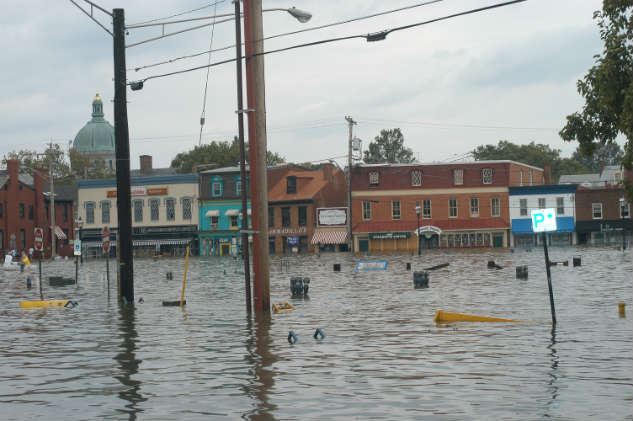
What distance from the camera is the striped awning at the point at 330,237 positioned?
292 ft

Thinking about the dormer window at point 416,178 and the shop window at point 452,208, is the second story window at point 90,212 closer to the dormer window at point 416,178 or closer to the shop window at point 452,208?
the dormer window at point 416,178

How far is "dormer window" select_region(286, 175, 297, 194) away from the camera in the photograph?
Answer: 92938 mm

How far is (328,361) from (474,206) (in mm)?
76381

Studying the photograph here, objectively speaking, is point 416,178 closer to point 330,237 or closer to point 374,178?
point 374,178

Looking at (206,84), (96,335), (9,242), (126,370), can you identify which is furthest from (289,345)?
(9,242)

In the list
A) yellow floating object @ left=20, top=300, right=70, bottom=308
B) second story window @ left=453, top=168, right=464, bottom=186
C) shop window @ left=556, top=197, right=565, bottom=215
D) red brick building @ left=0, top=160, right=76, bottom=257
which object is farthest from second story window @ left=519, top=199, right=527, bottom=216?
yellow floating object @ left=20, top=300, right=70, bottom=308

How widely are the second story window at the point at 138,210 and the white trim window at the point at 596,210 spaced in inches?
2034

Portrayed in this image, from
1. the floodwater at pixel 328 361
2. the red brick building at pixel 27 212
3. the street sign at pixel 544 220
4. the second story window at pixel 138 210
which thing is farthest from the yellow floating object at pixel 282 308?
the second story window at pixel 138 210

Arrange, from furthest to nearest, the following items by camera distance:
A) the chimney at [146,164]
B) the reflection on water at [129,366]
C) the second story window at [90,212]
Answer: the chimney at [146,164]
the second story window at [90,212]
the reflection on water at [129,366]

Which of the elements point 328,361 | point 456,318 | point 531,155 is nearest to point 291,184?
point 531,155

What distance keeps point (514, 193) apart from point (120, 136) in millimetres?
69003

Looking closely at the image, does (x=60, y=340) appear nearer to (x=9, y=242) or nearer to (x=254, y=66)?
(x=254, y=66)

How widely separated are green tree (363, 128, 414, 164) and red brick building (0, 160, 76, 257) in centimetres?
5062

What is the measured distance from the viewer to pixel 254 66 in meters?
20.8
